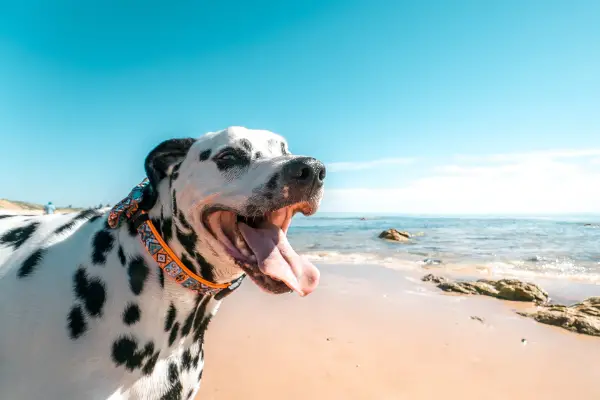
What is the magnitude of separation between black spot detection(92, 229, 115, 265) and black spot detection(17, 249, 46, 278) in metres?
0.27

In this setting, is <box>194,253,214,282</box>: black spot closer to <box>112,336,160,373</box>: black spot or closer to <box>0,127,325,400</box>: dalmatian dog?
<box>0,127,325,400</box>: dalmatian dog

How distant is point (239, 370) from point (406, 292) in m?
4.07

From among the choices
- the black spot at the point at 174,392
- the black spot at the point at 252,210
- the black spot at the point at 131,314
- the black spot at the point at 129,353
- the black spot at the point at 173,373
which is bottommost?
the black spot at the point at 174,392

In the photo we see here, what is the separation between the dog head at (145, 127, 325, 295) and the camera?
1.72 metres

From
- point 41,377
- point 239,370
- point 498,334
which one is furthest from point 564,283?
point 41,377

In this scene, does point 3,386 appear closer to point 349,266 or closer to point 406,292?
point 406,292

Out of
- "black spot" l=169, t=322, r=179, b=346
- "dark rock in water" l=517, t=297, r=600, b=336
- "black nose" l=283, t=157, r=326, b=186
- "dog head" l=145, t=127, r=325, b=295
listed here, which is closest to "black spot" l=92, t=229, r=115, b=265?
"dog head" l=145, t=127, r=325, b=295

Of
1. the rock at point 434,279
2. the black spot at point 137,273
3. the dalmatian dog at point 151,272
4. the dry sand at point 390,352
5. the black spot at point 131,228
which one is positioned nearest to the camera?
the dalmatian dog at point 151,272

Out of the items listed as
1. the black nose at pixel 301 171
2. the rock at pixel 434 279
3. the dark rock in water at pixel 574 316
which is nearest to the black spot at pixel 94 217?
the black nose at pixel 301 171

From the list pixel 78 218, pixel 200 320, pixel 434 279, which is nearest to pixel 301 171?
pixel 200 320

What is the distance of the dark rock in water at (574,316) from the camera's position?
4.62 m

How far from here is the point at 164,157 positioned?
197 cm

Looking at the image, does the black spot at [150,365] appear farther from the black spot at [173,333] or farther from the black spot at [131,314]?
the black spot at [131,314]

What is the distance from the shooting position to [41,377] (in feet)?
4.96
